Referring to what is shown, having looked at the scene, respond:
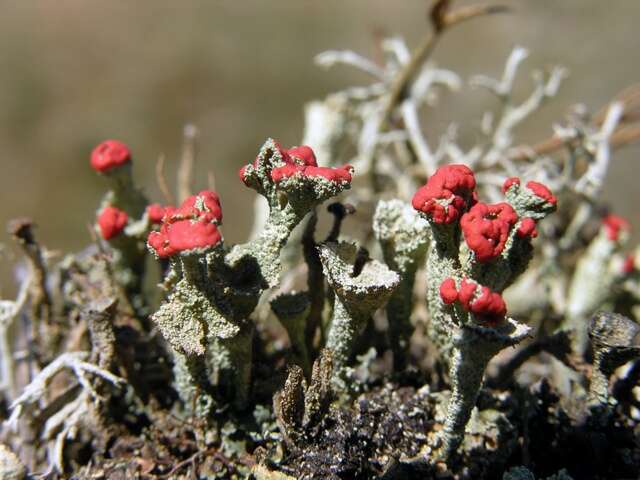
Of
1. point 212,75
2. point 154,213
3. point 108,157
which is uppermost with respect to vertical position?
point 212,75

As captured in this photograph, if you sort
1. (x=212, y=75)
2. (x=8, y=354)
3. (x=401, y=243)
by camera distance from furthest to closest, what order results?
(x=212, y=75) → (x=8, y=354) → (x=401, y=243)

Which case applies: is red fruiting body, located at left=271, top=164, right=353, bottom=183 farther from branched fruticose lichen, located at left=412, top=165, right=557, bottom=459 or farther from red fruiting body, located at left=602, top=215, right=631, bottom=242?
red fruiting body, located at left=602, top=215, right=631, bottom=242

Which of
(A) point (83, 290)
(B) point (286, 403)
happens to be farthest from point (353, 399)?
(A) point (83, 290)

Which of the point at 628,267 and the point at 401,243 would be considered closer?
the point at 401,243

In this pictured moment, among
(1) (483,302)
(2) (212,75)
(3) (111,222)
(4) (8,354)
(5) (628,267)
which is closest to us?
(1) (483,302)

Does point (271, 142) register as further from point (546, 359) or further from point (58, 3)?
point (58, 3)

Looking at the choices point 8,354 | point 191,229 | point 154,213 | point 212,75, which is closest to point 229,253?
point 191,229

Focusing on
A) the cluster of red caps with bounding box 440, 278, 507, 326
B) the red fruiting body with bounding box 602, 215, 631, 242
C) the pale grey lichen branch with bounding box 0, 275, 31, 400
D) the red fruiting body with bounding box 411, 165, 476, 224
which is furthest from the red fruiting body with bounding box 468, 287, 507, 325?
the red fruiting body with bounding box 602, 215, 631, 242

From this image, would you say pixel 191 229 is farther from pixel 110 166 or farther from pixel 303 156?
pixel 110 166
